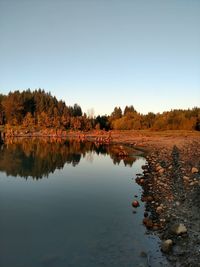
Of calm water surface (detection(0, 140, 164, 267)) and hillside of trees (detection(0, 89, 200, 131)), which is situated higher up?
hillside of trees (detection(0, 89, 200, 131))

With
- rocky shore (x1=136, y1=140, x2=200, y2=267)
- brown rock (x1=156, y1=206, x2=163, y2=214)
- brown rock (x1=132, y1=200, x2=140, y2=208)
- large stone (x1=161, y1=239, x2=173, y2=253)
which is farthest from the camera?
brown rock (x1=132, y1=200, x2=140, y2=208)

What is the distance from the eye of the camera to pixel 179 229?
47.9 ft

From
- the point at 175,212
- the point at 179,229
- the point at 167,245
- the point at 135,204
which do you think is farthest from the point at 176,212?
the point at 167,245

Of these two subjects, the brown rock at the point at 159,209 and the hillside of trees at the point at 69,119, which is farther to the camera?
the hillside of trees at the point at 69,119

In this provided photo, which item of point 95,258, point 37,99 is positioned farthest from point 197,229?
point 37,99

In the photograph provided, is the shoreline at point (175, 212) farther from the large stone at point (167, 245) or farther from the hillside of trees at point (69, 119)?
the hillside of trees at point (69, 119)

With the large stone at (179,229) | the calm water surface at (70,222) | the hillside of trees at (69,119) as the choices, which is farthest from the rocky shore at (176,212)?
the hillside of trees at (69,119)

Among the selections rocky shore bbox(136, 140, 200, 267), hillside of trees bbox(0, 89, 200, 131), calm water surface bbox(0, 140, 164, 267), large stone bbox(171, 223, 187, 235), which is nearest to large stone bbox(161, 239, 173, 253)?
rocky shore bbox(136, 140, 200, 267)

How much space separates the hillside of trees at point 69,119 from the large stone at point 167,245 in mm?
105155

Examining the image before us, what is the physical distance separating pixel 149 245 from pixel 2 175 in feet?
74.3

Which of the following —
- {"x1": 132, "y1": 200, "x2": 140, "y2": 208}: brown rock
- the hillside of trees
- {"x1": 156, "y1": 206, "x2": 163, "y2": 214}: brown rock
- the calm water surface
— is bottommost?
the calm water surface

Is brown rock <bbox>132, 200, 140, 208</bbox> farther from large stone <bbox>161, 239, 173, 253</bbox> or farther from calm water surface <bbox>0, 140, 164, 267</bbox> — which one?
large stone <bbox>161, 239, 173, 253</bbox>

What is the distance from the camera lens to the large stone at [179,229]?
47.6ft

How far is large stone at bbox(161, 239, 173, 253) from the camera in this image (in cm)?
1349
